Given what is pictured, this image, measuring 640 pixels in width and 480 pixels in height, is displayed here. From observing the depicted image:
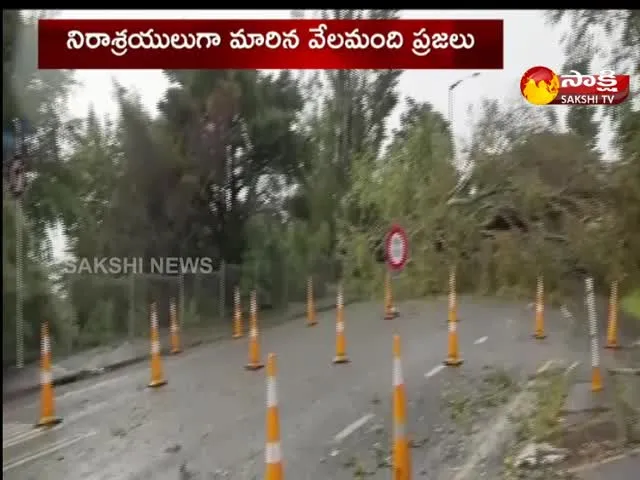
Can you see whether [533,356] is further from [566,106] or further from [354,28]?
[354,28]

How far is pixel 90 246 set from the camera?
236cm

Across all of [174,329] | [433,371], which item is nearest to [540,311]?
[433,371]

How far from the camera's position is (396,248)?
8.20 ft

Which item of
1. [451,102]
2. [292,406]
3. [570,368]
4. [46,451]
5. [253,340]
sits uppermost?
[451,102]

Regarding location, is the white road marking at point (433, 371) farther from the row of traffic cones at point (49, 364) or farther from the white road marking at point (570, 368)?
the row of traffic cones at point (49, 364)

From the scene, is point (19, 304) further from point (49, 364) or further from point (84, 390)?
point (84, 390)

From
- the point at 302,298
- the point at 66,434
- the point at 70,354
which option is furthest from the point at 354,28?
the point at 66,434

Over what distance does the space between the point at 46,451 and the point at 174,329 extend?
1.86 ft

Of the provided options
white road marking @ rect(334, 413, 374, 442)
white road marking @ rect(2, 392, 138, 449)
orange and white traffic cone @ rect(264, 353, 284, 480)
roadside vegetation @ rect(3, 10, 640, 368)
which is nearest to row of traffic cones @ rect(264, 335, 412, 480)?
orange and white traffic cone @ rect(264, 353, 284, 480)

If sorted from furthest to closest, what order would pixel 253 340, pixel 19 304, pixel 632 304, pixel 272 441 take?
pixel 632 304 < pixel 253 340 < pixel 19 304 < pixel 272 441

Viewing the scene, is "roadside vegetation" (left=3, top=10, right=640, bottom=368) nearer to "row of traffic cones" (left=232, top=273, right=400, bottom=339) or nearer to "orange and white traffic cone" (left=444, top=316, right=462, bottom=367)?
"row of traffic cones" (left=232, top=273, right=400, bottom=339)

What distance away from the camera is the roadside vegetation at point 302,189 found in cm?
235

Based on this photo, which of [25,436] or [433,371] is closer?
[25,436]

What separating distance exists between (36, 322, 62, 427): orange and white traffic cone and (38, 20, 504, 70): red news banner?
94 centimetres
